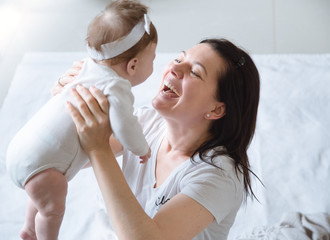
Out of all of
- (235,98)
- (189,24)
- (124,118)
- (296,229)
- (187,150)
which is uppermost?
(124,118)

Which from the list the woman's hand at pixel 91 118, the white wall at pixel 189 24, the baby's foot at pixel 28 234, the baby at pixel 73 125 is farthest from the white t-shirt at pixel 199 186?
the white wall at pixel 189 24

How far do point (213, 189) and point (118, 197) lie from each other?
0.27 meters

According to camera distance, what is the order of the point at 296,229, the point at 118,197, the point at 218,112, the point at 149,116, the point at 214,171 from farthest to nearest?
the point at 296,229 → the point at 149,116 → the point at 218,112 → the point at 214,171 → the point at 118,197

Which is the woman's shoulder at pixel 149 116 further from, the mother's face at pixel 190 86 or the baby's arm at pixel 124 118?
the baby's arm at pixel 124 118

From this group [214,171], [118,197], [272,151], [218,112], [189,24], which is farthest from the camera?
[189,24]

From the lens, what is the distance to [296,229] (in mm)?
1765

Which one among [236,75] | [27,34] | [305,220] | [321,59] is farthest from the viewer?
[27,34]

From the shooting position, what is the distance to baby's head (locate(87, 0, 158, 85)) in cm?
125

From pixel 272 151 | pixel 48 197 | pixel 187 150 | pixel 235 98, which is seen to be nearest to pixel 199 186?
pixel 187 150

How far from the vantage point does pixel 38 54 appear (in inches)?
106

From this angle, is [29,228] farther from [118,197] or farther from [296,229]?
[296,229]

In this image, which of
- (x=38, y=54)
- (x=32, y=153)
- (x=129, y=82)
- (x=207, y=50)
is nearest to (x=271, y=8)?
(x=38, y=54)

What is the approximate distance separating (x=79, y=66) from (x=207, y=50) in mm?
390

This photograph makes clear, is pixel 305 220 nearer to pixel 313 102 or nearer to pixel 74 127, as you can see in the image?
pixel 313 102
